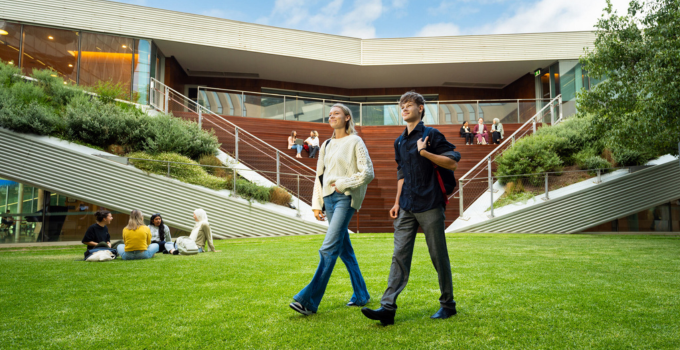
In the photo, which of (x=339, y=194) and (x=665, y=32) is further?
(x=665, y=32)

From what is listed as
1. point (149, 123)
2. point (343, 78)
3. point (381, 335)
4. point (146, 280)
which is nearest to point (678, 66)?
point (381, 335)

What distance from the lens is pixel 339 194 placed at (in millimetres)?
3457

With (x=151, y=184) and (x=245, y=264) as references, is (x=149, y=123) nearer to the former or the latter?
(x=151, y=184)

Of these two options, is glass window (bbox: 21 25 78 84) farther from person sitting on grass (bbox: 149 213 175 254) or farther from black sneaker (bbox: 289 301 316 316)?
black sneaker (bbox: 289 301 316 316)

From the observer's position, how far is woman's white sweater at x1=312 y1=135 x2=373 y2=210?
337 centimetres

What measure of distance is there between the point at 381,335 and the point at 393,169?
1432 cm

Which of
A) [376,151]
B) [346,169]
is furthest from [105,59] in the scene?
[346,169]

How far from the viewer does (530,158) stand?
13.8 meters

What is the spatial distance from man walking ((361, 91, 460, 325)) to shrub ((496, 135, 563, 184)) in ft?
37.3

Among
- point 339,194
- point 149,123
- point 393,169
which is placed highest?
point 149,123

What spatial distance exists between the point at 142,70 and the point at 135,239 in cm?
1433

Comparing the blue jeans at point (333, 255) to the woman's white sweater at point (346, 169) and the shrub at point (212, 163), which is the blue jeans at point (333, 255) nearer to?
the woman's white sweater at point (346, 169)

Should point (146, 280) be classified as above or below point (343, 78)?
below

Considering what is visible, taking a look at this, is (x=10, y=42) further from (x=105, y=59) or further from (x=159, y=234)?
(x=159, y=234)
